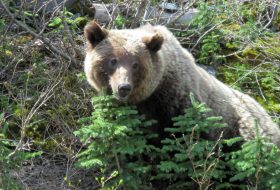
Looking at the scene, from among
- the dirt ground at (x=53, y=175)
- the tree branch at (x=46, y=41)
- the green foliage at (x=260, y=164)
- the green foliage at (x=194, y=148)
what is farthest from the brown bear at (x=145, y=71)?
the tree branch at (x=46, y=41)

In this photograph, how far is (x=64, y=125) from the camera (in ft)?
23.3

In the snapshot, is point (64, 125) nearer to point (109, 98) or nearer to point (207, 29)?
point (109, 98)

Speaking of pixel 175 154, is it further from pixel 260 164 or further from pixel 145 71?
pixel 145 71

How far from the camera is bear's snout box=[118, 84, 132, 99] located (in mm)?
5789

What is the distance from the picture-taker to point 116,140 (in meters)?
5.71

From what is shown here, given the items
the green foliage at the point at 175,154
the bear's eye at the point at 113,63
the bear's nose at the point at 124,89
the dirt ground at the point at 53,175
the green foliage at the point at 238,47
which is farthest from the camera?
the green foliage at the point at 238,47

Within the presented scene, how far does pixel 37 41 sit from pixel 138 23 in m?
1.48

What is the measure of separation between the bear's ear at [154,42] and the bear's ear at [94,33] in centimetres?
45

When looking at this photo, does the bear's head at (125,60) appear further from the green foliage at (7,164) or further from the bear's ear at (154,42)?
the green foliage at (7,164)

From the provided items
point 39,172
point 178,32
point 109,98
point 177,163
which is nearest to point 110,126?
point 109,98

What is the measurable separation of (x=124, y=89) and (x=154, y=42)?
730mm

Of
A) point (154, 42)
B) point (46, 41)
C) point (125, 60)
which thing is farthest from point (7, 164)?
point (46, 41)

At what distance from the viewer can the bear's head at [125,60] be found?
6117mm

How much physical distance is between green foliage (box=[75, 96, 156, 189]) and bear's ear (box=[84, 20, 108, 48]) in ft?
2.44
